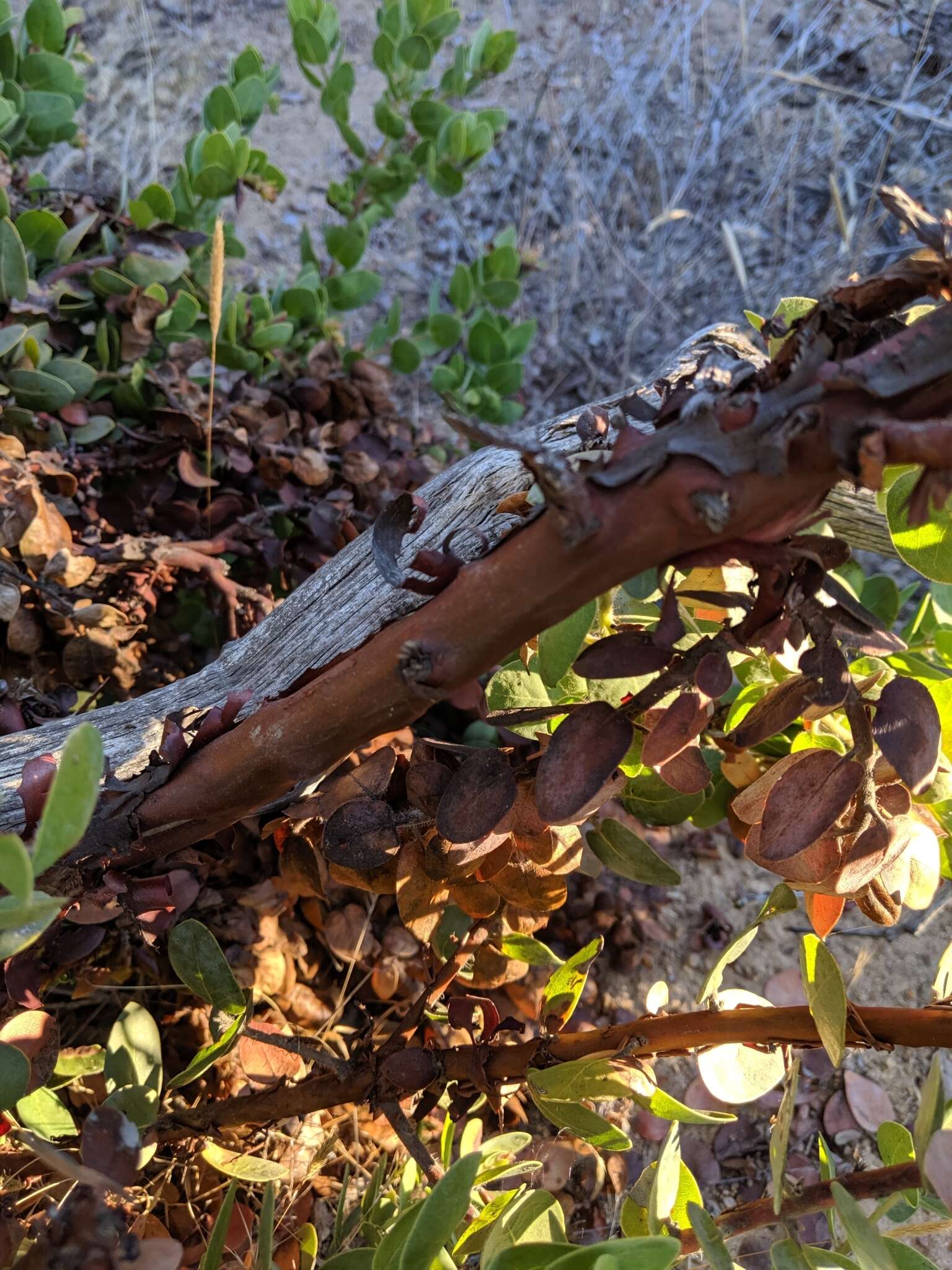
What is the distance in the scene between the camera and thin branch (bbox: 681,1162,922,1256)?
0.67 metres

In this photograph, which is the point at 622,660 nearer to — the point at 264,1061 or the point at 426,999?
the point at 426,999

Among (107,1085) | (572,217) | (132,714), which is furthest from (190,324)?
(572,217)

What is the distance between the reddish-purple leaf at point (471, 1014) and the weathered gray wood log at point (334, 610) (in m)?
0.33

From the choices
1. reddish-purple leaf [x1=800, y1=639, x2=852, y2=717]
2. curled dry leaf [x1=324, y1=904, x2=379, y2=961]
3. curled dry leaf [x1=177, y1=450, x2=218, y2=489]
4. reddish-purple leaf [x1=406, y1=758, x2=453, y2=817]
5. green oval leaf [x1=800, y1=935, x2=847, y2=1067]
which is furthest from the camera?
curled dry leaf [x1=177, y1=450, x2=218, y2=489]

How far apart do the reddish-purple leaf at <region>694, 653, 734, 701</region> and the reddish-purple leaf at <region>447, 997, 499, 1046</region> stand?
42cm

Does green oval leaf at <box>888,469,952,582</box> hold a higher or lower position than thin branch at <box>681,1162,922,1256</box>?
higher

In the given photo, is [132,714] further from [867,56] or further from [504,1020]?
[867,56]

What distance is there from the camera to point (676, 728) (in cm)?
60

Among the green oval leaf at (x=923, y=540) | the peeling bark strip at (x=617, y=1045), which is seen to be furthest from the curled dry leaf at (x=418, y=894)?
the green oval leaf at (x=923, y=540)

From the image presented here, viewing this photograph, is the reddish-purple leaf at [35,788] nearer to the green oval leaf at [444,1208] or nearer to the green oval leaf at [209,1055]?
the green oval leaf at [209,1055]

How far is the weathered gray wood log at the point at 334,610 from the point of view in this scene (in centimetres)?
93

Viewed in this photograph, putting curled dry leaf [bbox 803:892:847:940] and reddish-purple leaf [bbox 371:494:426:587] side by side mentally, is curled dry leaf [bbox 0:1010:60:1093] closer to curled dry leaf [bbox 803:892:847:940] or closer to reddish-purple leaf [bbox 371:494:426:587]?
reddish-purple leaf [bbox 371:494:426:587]

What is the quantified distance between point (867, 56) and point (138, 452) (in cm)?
267

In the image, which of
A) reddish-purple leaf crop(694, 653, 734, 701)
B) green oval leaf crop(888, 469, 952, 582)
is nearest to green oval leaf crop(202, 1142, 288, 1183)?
reddish-purple leaf crop(694, 653, 734, 701)
